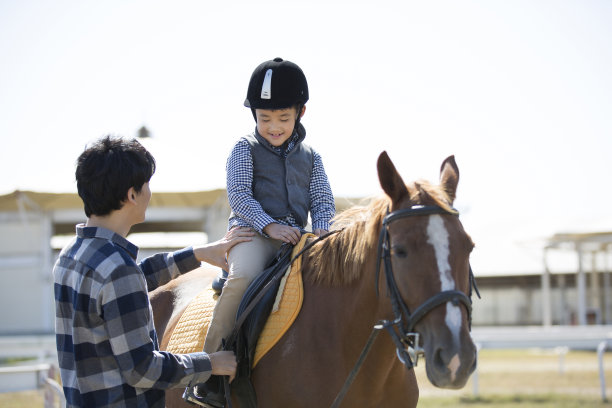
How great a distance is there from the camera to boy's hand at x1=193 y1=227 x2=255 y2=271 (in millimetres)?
3696

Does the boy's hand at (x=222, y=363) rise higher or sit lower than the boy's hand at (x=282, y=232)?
lower

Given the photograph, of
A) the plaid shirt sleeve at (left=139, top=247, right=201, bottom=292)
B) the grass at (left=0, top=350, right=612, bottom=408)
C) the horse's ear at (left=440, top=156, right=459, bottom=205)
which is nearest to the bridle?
the horse's ear at (left=440, top=156, right=459, bottom=205)

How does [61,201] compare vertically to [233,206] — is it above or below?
below

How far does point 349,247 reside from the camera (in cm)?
Result: 341

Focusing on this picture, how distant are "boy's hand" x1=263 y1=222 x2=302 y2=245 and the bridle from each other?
0.73m

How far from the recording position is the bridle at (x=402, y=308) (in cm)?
277

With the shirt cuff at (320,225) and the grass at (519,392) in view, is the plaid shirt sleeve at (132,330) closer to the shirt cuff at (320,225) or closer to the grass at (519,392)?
the shirt cuff at (320,225)

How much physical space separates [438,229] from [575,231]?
1954 centimetres

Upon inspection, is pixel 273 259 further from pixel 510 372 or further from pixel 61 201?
pixel 510 372

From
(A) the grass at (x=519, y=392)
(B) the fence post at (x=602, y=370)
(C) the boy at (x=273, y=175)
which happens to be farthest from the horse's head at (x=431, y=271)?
(B) the fence post at (x=602, y=370)

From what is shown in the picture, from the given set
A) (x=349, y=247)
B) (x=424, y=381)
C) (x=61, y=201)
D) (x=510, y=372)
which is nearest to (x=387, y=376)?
(x=349, y=247)

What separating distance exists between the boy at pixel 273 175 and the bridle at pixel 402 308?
0.79m

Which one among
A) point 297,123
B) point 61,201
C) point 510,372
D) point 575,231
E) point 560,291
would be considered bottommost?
point 560,291

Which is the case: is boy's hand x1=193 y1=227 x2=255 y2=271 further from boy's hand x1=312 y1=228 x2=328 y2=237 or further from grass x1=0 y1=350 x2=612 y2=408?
grass x1=0 y1=350 x2=612 y2=408
